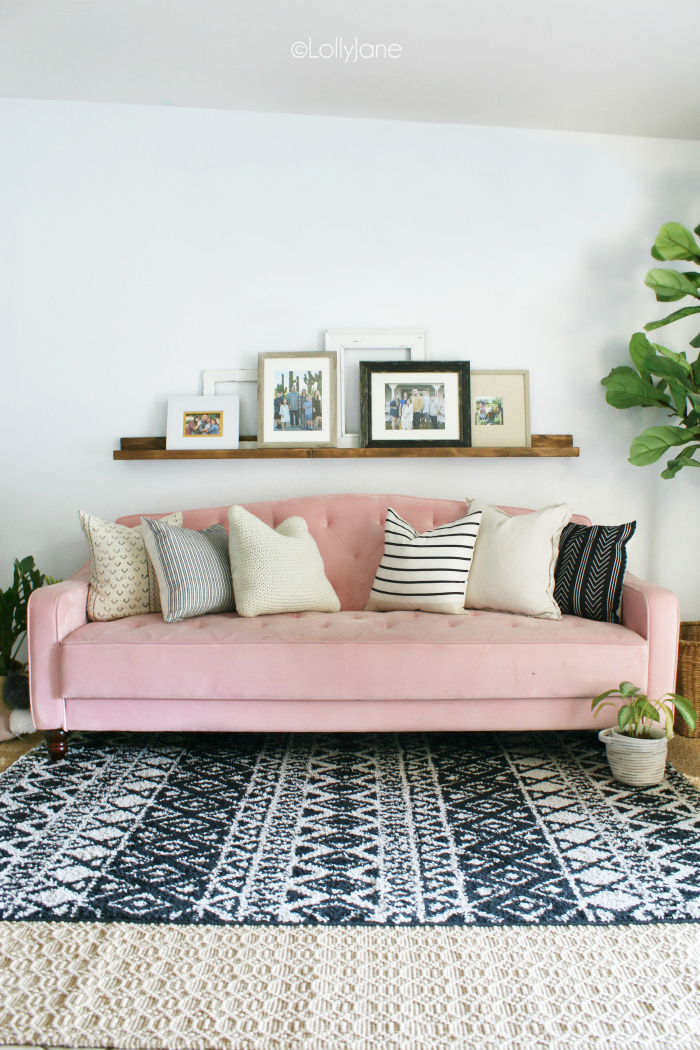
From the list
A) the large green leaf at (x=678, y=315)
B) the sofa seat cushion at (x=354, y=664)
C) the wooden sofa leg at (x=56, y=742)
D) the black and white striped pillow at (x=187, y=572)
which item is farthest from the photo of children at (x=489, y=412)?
the wooden sofa leg at (x=56, y=742)

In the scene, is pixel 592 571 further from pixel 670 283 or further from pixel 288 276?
pixel 288 276

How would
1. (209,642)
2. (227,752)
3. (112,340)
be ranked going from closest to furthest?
(209,642) → (227,752) → (112,340)

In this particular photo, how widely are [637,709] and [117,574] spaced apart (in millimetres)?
1843

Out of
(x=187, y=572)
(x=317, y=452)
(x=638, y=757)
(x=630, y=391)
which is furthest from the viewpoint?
(x=317, y=452)

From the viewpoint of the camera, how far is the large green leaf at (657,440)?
2990mm

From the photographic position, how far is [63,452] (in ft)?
11.0

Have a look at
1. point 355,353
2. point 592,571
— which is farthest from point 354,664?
point 355,353

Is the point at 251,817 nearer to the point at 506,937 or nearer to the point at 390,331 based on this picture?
the point at 506,937

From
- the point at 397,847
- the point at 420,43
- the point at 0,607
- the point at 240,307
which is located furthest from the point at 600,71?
the point at 0,607

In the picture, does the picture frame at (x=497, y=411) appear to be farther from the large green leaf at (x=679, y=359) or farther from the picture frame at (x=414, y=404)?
the large green leaf at (x=679, y=359)

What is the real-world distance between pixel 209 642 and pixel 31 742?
0.91 meters

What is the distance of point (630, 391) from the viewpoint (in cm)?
315

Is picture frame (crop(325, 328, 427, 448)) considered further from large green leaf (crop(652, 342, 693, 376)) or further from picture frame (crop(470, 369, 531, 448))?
large green leaf (crop(652, 342, 693, 376))

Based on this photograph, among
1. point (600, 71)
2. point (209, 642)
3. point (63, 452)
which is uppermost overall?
point (600, 71)
